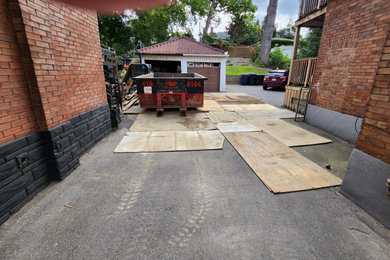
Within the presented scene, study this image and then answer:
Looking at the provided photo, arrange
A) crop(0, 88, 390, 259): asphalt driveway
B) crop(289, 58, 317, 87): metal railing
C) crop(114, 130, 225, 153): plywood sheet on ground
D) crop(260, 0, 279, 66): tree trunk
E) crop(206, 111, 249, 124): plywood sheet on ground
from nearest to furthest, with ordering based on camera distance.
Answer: crop(0, 88, 390, 259): asphalt driveway, crop(114, 130, 225, 153): plywood sheet on ground, crop(206, 111, 249, 124): plywood sheet on ground, crop(289, 58, 317, 87): metal railing, crop(260, 0, 279, 66): tree trunk

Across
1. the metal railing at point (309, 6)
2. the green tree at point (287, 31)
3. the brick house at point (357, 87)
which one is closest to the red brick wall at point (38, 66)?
the brick house at point (357, 87)

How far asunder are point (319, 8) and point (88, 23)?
7.04 meters

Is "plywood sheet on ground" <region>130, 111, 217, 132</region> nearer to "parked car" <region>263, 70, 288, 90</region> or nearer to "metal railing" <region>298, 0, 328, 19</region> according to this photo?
"metal railing" <region>298, 0, 328, 19</region>

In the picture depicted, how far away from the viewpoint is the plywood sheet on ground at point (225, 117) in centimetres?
596

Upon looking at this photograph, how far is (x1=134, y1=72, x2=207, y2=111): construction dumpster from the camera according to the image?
6500 mm

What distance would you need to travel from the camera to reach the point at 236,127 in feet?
17.4

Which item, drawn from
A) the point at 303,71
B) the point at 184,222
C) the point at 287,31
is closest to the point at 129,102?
the point at 184,222

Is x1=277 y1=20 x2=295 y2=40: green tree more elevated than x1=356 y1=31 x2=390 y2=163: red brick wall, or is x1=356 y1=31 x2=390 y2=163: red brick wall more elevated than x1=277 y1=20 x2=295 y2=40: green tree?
x1=277 y1=20 x2=295 y2=40: green tree

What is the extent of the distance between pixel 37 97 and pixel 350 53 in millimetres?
6697

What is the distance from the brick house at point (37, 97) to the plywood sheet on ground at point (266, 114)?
210 inches

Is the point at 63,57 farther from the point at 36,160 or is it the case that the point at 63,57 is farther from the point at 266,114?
the point at 266,114

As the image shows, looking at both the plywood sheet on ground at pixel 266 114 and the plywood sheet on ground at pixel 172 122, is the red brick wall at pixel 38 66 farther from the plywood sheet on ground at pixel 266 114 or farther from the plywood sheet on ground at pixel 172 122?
the plywood sheet on ground at pixel 266 114

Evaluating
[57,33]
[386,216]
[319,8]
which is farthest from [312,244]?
[319,8]

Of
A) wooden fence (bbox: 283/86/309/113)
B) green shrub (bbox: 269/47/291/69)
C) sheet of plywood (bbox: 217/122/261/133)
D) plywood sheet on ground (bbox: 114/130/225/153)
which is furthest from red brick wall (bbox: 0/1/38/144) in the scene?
green shrub (bbox: 269/47/291/69)
